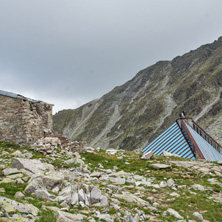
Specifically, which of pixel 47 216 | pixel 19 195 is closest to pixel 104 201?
pixel 47 216

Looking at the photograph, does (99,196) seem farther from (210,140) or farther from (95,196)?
(210,140)

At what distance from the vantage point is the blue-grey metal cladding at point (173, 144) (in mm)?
26484

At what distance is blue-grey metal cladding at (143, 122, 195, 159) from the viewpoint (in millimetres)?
26484

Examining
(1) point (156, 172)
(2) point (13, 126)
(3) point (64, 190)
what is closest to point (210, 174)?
(1) point (156, 172)

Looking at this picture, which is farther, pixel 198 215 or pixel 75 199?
pixel 198 215

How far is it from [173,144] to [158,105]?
302 ft

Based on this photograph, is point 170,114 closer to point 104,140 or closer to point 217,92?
point 217,92

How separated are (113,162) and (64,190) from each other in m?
10.4

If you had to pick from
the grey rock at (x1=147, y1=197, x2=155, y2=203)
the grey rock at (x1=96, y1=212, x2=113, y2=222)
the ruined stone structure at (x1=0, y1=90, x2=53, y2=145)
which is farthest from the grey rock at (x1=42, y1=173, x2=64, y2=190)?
the ruined stone structure at (x1=0, y1=90, x2=53, y2=145)

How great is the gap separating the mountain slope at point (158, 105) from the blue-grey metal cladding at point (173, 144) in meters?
37.1

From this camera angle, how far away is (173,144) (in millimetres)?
29141

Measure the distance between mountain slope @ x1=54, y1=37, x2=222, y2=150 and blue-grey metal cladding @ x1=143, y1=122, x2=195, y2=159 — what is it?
37122 millimetres

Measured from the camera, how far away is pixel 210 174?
16141 millimetres

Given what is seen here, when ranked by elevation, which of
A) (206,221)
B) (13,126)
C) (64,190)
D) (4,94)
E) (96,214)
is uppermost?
(4,94)
